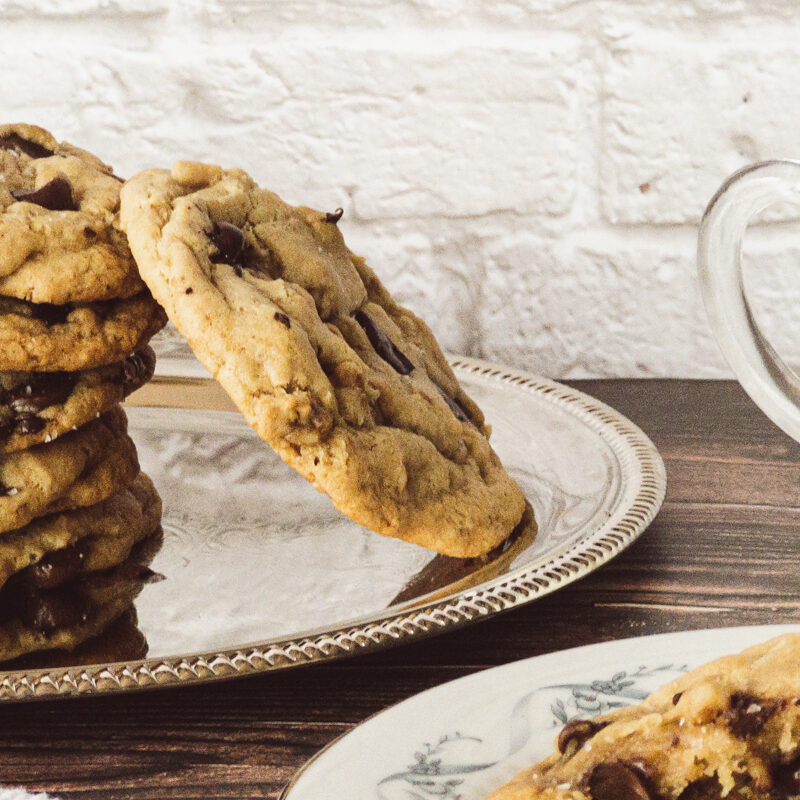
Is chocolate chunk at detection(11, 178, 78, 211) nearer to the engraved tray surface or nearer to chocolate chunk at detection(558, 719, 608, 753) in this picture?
the engraved tray surface

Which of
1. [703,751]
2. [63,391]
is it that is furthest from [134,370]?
[703,751]

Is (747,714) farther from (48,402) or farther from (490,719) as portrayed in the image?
(48,402)

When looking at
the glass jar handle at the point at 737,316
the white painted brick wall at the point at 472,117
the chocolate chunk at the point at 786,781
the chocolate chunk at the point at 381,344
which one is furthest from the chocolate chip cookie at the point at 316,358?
the white painted brick wall at the point at 472,117

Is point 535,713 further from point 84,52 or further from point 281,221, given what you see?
point 84,52

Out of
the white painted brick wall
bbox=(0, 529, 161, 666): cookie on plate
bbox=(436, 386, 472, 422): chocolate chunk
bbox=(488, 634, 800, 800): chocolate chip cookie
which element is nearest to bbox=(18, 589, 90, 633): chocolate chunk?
bbox=(0, 529, 161, 666): cookie on plate

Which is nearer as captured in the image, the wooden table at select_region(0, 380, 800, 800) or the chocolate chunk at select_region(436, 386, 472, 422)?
the wooden table at select_region(0, 380, 800, 800)

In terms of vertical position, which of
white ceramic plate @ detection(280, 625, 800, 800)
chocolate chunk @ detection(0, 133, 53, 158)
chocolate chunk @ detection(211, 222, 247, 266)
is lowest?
white ceramic plate @ detection(280, 625, 800, 800)

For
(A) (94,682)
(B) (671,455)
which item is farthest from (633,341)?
(A) (94,682)

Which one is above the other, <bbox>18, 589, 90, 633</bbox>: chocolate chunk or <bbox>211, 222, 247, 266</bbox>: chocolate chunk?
<bbox>211, 222, 247, 266</bbox>: chocolate chunk
